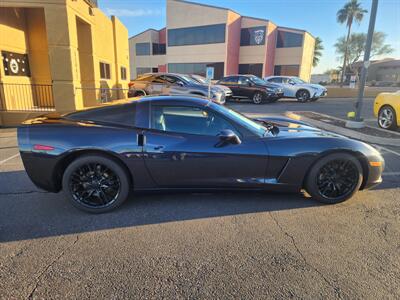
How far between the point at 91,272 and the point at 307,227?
228 centimetres

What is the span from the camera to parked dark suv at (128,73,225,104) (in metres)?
11.3

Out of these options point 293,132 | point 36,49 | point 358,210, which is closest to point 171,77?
point 36,49

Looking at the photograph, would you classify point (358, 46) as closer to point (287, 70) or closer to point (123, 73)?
point (287, 70)

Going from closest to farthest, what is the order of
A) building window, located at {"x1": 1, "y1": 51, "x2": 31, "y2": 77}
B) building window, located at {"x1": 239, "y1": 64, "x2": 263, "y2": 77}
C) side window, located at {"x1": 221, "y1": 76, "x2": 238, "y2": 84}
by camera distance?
building window, located at {"x1": 1, "y1": 51, "x2": 31, "y2": 77}
side window, located at {"x1": 221, "y1": 76, "x2": 238, "y2": 84}
building window, located at {"x1": 239, "y1": 64, "x2": 263, "y2": 77}

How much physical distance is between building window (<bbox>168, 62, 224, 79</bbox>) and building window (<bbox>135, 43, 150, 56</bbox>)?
7.68 meters

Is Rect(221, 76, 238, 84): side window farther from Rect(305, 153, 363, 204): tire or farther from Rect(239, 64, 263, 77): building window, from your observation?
Rect(239, 64, 263, 77): building window

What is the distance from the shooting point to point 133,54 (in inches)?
1550

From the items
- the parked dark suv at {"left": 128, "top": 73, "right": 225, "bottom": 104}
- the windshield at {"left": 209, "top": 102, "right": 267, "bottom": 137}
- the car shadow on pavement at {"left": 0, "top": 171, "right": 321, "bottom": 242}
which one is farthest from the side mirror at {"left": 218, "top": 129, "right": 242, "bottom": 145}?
the parked dark suv at {"left": 128, "top": 73, "right": 225, "bottom": 104}

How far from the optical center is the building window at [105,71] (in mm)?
13500

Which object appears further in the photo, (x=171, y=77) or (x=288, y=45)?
(x=288, y=45)

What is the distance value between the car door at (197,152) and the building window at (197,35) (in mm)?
28088

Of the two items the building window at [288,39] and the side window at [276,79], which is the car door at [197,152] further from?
the building window at [288,39]

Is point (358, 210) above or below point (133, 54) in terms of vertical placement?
below

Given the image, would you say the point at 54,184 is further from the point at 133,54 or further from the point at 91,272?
the point at 133,54
